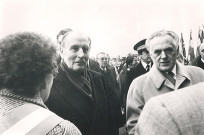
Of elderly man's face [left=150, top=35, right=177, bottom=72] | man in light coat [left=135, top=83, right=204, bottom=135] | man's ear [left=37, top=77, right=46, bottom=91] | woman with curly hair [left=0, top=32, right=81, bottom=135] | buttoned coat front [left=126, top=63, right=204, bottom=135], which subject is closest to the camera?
man in light coat [left=135, top=83, right=204, bottom=135]

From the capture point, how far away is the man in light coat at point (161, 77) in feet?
5.92

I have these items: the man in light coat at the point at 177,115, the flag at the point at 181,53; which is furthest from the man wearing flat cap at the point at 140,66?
the man in light coat at the point at 177,115

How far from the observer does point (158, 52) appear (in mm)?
1942

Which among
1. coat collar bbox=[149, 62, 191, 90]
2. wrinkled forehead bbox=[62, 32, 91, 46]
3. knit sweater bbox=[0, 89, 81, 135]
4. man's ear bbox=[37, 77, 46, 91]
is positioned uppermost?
wrinkled forehead bbox=[62, 32, 91, 46]

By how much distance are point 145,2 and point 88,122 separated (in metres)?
1.03

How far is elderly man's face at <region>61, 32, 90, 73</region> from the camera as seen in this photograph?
76.9 inches

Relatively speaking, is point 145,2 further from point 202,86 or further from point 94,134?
point 202,86

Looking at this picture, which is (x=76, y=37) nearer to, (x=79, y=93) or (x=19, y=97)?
(x=79, y=93)

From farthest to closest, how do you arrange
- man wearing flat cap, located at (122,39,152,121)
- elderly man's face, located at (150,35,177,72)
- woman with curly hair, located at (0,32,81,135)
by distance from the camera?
man wearing flat cap, located at (122,39,152,121) < elderly man's face, located at (150,35,177,72) < woman with curly hair, located at (0,32,81,135)

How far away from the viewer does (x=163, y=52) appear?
1.93 m

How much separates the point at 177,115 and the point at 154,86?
1365 millimetres

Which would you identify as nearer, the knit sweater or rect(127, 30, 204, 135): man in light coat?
the knit sweater

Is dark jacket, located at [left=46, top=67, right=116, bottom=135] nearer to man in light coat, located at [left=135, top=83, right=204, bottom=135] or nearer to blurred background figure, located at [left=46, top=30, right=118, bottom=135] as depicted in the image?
blurred background figure, located at [left=46, top=30, right=118, bottom=135]

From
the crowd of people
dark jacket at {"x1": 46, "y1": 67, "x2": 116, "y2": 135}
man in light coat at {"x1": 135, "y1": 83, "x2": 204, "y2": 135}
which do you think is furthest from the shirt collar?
dark jacket at {"x1": 46, "y1": 67, "x2": 116, "y2": 135}
